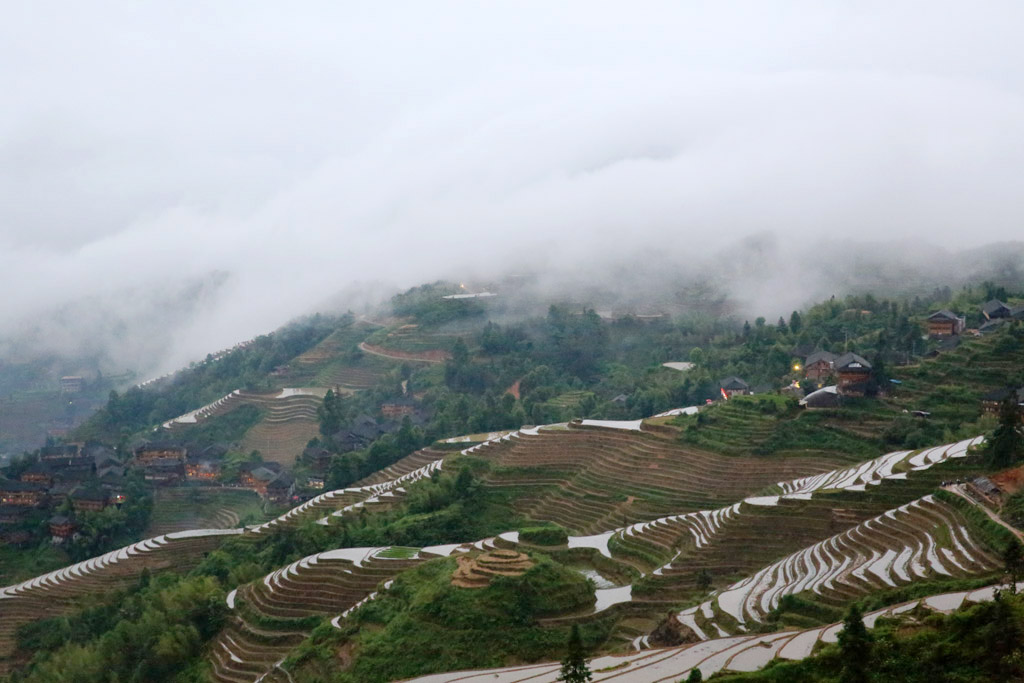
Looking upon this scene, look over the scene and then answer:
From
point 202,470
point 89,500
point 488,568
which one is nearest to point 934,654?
Result: point 488,568

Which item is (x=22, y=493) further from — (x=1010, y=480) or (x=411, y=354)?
(x=1010, y=480)

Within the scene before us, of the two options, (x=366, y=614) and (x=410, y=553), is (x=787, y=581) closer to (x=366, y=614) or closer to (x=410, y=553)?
(x=366, y=614)

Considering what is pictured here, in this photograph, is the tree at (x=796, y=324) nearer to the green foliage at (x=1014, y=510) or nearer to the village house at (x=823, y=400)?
the village house at (x=823, y=400)

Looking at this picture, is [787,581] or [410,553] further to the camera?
[410,553]

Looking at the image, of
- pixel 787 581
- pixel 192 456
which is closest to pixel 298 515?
pixel 192 456

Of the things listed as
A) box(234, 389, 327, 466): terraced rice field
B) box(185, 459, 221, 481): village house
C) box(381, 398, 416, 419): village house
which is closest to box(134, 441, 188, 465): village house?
box(185, 459, 221, 481): village house

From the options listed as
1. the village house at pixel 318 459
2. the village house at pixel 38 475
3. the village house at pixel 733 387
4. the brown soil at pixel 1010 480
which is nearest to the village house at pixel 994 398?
the brown soil at pixel 1010 480

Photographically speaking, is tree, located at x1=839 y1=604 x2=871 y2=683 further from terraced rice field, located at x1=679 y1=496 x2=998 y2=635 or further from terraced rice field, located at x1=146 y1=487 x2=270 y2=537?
terraced rice field, located at x1=146 y1=487 x2=270 y2=537
